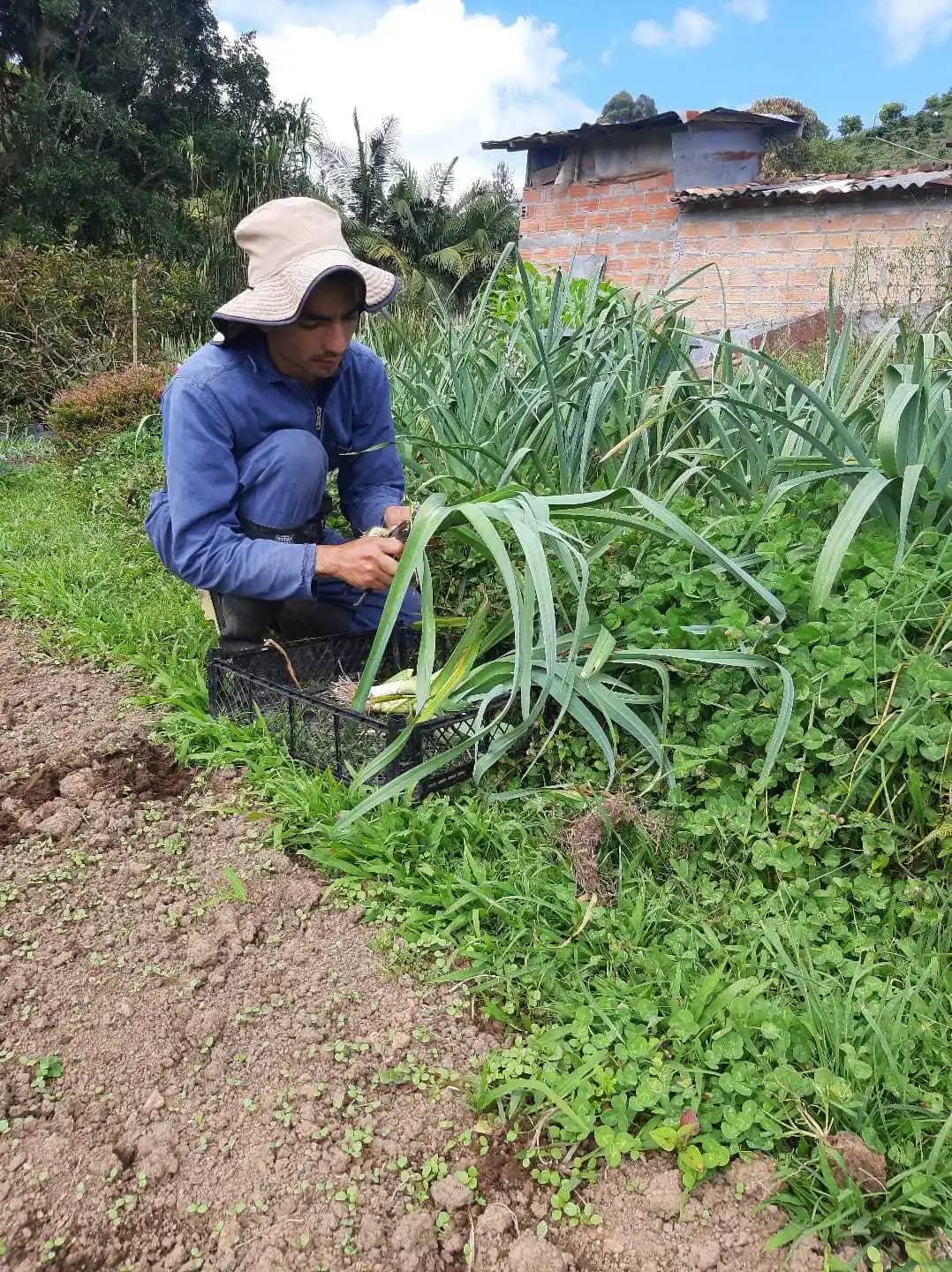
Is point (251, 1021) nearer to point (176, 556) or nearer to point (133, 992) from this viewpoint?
point (133, 992)

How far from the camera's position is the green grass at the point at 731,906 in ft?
3.48

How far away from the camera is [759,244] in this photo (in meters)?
8.45

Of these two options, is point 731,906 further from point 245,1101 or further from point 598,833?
point 245,1101

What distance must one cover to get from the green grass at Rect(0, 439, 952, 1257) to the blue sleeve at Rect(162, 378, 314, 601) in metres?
0.35

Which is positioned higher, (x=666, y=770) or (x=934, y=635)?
(x=934, y=635)

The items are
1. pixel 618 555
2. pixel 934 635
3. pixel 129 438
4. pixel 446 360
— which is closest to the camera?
pixel 934 635

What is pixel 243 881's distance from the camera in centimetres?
154

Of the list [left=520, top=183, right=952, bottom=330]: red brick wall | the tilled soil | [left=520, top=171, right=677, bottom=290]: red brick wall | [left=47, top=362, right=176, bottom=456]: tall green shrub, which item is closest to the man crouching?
the tilled soil

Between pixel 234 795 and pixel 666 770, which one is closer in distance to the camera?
pixel 666 770

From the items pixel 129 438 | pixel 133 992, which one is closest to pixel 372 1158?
pixel 133 992

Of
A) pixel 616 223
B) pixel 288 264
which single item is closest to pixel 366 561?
pixel 288 264

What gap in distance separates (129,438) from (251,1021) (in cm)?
472

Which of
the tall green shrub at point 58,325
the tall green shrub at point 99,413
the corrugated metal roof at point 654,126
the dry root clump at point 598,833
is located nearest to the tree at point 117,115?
the tall green shrub at point 58,325

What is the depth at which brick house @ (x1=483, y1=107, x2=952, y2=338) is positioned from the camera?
786 cm
